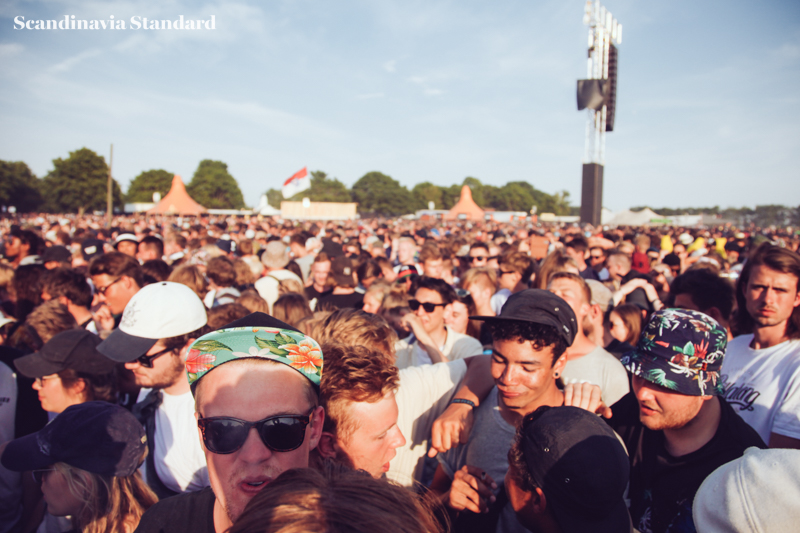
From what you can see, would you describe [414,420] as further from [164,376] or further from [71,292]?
[71,292]

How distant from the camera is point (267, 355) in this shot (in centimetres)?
126

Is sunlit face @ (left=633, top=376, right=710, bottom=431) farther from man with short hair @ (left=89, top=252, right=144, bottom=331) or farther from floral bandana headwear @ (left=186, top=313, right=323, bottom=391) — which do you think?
man with short hair @ (left=89, top=252, right=144, bottom=331)

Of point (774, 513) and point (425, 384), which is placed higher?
point (774, 513)

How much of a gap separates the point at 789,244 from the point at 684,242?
344 cm

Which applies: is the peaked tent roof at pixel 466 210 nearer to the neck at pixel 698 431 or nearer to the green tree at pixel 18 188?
the neck at pixel 698 431

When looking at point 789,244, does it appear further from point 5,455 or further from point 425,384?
point 5,455

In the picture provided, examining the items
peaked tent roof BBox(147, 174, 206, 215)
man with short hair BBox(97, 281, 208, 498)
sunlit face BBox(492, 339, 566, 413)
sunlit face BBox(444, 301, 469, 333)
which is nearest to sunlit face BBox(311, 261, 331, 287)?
sunlit face BBox(444, 301, 469, 333)

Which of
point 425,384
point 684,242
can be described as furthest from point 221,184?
point 425,384

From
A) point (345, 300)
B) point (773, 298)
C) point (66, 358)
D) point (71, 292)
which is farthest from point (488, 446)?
point (71, 292)

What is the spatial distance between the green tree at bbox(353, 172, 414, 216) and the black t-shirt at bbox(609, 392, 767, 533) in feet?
339

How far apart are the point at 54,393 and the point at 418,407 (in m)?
2.45

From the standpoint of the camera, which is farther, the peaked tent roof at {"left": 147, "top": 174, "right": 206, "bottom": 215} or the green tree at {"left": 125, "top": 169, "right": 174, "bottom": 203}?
the green tree at {"left": 125, "top": 169, "right": 174, "bottom": 203}

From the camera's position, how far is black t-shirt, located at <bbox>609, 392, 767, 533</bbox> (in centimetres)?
187

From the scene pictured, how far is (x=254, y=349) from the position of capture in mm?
1261
